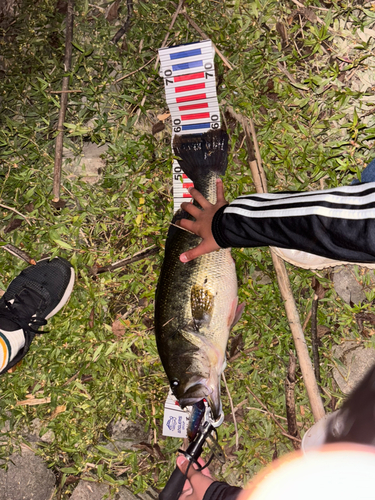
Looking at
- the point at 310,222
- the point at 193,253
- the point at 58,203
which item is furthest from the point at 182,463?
the point at 58,203

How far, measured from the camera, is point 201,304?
318cm

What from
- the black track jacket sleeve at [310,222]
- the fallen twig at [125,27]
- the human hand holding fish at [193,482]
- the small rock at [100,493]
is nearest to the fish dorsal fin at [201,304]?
the black track jacket sleeve at [310,222]

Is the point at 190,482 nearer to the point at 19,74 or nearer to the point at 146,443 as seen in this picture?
the point at 146,443

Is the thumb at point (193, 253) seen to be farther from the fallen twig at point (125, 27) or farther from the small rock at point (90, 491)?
the small rock at point (90, 491)

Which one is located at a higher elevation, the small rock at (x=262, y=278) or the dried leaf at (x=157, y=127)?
the dried leaf at (x=157, y=127)

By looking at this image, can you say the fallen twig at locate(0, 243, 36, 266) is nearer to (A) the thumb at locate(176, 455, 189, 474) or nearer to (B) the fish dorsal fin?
(B) the fish dorsal fin

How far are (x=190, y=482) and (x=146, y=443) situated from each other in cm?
73

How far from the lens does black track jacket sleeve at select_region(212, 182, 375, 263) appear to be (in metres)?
2.21

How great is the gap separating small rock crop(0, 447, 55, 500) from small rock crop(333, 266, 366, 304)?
375 cm

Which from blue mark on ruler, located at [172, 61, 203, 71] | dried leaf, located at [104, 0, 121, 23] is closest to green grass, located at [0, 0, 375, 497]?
dried leaf, located at [104, 0, 121, 23]

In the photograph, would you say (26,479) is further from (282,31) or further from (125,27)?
(282,31)

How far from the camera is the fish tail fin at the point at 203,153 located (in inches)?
139

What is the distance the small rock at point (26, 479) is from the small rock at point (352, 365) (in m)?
3.32

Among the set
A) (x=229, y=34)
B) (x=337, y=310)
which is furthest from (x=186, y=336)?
(x=229, y=34)
